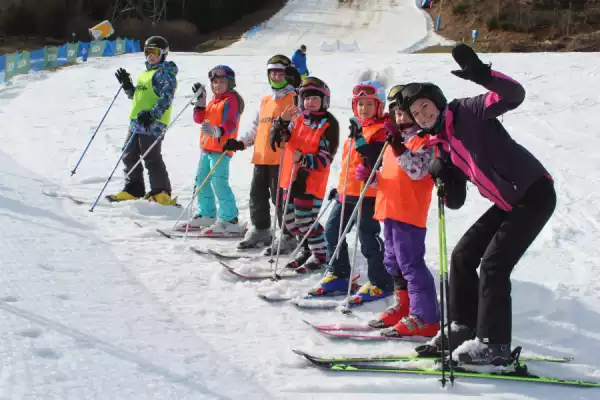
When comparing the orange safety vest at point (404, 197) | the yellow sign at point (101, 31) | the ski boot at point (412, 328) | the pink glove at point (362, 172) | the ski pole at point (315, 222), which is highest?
the yellow sign at point (101, 31)

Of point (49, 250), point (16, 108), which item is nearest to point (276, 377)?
point (49, 250)

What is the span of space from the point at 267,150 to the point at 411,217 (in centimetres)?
220

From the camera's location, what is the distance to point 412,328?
3.92 m

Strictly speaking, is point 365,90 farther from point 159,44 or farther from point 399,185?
point 159,44

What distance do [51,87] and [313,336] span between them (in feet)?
52.9

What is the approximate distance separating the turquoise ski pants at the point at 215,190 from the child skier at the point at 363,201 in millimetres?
1824

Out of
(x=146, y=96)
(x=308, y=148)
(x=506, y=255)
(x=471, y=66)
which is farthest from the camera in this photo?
(x=146, y=96)

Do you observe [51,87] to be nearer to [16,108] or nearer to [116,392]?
[16,108]

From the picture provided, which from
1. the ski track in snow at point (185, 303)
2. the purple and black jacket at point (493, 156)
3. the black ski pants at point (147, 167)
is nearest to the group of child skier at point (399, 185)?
the purple and black jacket at point (493, 156)

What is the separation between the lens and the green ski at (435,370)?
10.9ft

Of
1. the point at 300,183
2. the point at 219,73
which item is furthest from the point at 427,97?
the point at 219,73

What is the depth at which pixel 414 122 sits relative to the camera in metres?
3.94

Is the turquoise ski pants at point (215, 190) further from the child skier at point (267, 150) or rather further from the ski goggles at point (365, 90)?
the ski goggles at point (365, 90)

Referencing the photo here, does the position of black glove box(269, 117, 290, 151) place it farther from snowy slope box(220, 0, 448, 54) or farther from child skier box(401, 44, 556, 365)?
snowy slope box(220, 0, 448, 54)
